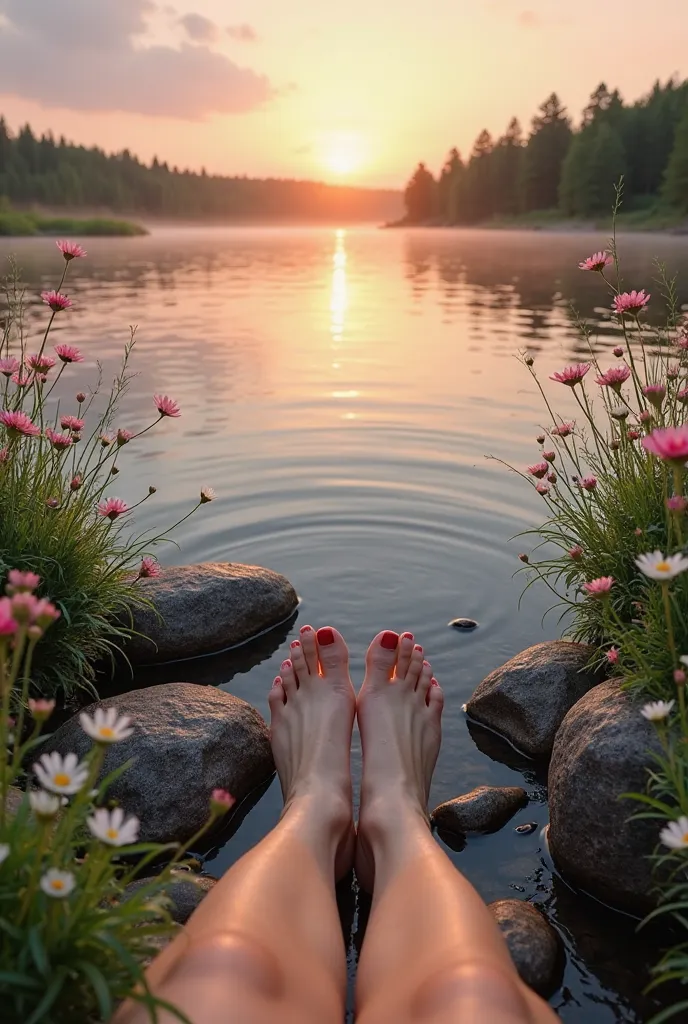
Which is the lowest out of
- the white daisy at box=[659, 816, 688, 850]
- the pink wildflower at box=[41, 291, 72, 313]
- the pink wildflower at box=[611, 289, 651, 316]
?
the white daisy at box=[659, 816, 688, 850]

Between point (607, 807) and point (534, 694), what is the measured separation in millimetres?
860

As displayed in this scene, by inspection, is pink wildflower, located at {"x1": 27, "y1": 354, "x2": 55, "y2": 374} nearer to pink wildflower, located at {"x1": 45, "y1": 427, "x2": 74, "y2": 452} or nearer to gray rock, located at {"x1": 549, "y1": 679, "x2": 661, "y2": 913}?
pink wildflower, located at {"x1": 45, "y1": 427, "x2": 74, "y2": 452}

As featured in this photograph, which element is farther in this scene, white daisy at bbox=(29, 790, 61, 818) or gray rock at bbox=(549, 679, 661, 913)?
gray rock at bbox=(549, 679, 661, 913)

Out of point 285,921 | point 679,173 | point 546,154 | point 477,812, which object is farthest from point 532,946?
point 546,154

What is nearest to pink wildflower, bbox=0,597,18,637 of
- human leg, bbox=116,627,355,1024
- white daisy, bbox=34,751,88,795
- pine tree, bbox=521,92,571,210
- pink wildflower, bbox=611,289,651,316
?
white daisy, bbox=34,751,88,795

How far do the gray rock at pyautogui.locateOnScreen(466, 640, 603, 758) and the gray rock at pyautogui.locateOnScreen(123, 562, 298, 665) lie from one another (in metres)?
1.18

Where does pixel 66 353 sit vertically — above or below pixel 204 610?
above

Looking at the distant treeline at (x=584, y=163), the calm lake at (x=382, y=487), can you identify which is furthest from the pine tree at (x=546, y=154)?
the calm lake at (x=382, y=487)

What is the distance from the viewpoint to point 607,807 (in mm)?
2469

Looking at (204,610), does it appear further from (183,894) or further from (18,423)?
(183,894)

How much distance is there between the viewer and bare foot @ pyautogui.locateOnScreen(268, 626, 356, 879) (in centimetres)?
266

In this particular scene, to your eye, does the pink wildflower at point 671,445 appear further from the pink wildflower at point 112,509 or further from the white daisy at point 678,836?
the pink wildflower at point 112,509

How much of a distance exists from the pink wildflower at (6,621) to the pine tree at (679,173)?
1879 inches

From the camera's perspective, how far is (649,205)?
52531 mm
